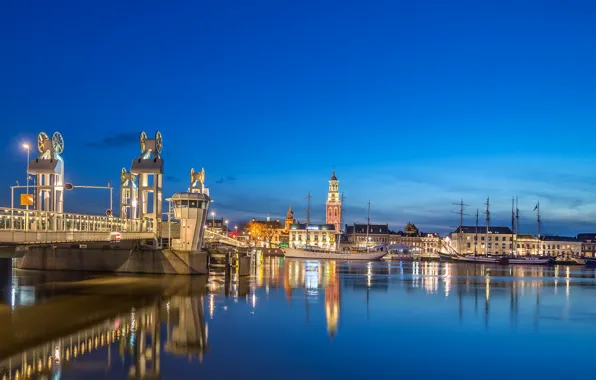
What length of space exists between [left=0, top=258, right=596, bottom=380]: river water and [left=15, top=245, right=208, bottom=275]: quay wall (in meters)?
10.3

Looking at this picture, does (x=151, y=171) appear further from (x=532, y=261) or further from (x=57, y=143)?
(x=532, y=261)

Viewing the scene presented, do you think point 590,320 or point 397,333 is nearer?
point 397,333

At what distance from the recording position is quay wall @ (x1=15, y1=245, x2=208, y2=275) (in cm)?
6250

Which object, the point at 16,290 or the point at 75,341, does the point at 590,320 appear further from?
the point at 16,290

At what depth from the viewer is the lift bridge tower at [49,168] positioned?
60.8 metres

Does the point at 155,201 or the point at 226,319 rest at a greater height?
the point at 155,201

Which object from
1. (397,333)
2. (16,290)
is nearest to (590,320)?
(397,333)

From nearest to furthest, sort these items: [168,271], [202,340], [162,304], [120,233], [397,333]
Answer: [202,340] < [397,333] < [162,304] < [120,233] < [168,271]

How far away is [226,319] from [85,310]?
823cm

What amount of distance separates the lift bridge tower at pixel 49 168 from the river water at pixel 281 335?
12827mm

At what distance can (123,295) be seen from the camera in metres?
43.6

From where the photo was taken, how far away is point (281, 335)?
3069cm

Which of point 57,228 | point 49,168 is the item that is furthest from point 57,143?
point 57,228

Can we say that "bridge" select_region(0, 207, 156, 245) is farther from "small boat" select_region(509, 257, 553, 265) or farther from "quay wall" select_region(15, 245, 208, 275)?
"small boat" select_region(509, 257, 553, 265)
